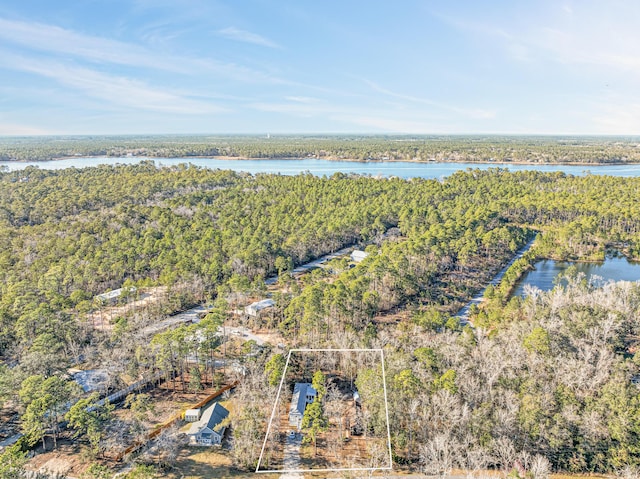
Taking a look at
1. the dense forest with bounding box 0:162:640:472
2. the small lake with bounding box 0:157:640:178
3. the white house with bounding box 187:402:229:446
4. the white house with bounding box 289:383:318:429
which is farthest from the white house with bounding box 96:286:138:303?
the small lake with bounding box 0:157:640:178

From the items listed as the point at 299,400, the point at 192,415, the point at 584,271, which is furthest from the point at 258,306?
the point at 584,271

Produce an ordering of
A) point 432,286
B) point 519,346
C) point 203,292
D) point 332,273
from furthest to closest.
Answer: point 332,273, point 432,286, point 203,292, point 519,346

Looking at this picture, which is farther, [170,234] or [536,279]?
[170,234]

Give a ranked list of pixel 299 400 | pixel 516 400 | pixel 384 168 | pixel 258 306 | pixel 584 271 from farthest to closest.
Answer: pixel 384 168 < pixel 584 271 < pixel 258 306 < pixel 299 400 < pixel 516 400

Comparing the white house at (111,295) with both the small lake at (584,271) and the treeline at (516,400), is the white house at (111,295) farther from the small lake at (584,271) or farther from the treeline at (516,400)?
the small lake at (584,271)

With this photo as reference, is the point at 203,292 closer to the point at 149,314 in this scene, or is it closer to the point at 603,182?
the point at 149,314

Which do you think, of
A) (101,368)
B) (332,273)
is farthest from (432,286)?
(101,368)

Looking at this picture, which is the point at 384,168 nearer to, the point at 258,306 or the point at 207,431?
the point at 258,306
